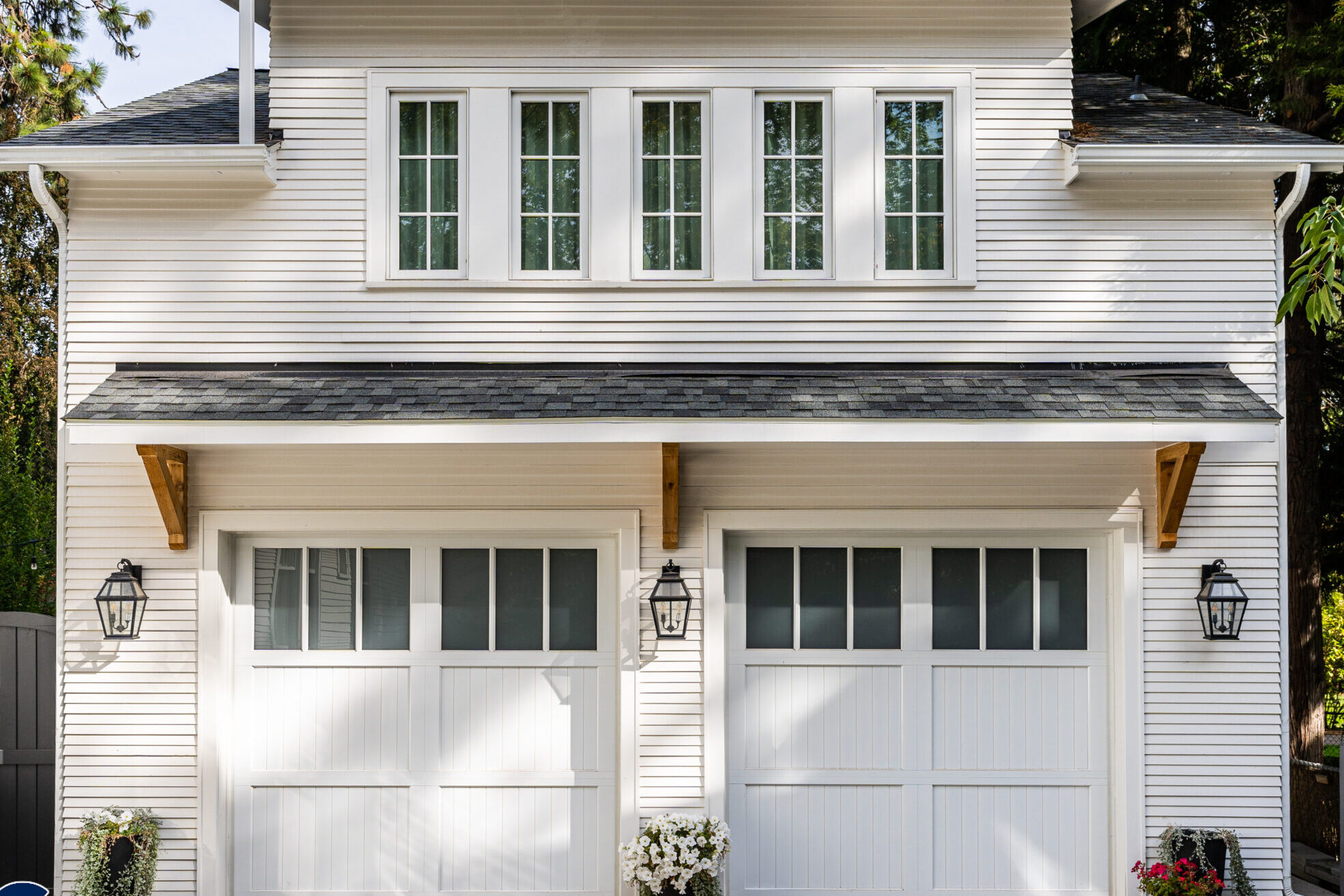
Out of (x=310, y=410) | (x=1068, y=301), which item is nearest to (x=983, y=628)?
(x=1068, y=301)

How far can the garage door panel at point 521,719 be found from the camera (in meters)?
5.67

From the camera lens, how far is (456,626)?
18.8 feet

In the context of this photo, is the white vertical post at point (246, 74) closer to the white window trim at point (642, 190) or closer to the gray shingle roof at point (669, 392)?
the gray shingle roof at point (669, 392)

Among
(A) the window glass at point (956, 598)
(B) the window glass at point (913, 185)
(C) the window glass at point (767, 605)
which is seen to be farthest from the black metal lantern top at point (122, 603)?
(B) the window glass at point (913, 185)

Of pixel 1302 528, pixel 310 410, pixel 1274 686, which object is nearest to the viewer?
pixel 310 410

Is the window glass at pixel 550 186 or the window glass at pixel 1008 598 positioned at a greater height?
the window glass at pixel 550 186

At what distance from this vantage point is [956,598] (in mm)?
5750

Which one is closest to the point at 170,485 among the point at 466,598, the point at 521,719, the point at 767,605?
the point at 466,598

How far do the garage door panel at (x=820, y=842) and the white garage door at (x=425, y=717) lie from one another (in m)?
0.78

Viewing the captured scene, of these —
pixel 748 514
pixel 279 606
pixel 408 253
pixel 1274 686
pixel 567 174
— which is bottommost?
pixel 1274 686

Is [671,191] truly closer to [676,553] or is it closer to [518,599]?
[676,553]

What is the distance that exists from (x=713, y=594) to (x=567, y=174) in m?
2.42

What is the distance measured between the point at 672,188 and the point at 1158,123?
9.21 ft

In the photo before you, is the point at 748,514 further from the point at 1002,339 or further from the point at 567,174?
the point at 567,174
